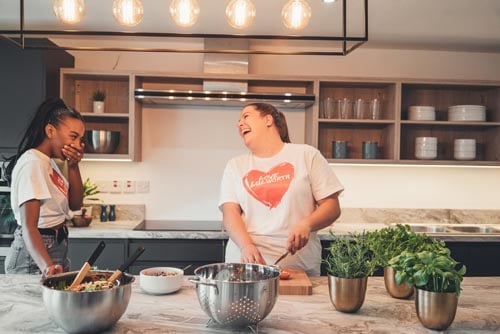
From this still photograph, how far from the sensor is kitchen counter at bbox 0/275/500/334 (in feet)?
3.82

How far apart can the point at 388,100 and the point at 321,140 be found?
2.00ft

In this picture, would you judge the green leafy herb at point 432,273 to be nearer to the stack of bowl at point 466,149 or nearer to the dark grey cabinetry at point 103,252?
the dark grey cabinetry at point 103,252

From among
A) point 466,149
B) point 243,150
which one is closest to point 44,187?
point 243,150

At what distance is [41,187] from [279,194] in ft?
3.06

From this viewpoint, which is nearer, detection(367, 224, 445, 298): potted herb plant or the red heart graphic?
detection(367, 224, 445, 298): potted herb plant

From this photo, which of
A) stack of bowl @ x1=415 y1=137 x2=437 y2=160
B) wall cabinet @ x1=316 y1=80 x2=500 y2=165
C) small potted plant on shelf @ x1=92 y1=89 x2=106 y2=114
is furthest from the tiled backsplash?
small potted plant on shelf @ x1=92 y1=89 x2=106 y2=114

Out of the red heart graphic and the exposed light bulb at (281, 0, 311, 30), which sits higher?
the exposed light bulb at (281, 0, 311, 30)

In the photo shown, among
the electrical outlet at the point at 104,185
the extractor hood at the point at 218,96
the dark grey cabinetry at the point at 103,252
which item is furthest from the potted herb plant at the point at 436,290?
the electrical outlet at the point at 104,185

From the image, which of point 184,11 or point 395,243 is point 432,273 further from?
point 184,11

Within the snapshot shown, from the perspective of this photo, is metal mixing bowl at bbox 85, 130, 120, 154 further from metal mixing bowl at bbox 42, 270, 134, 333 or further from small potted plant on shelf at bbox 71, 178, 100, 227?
metal mixing bowl at bbox 42, 270, 134, 333

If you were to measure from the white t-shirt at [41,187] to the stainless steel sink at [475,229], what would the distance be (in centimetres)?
284

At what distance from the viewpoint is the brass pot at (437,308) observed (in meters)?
1.15

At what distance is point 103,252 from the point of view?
9.77 feet

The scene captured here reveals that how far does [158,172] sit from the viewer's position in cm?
363
